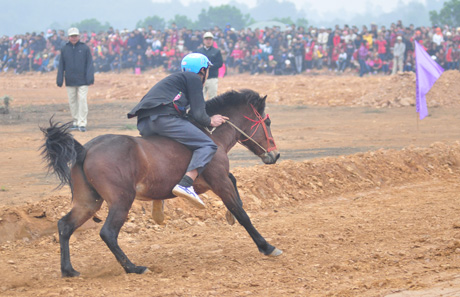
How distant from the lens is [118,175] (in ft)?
21.2

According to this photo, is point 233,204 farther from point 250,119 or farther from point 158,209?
point 250,119

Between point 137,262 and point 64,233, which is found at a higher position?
point 64,233

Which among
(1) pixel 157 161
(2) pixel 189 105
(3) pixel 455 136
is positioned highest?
(2) pixel 189 105

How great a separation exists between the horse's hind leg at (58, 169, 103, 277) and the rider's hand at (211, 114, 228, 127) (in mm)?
1695

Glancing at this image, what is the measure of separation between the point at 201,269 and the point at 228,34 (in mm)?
31461

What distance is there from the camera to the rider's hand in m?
7.46

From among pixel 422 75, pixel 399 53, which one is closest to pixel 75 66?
pixel 422 75

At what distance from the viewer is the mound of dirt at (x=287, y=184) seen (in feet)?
27.3

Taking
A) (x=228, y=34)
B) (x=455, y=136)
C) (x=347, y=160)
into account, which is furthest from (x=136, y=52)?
(x=347, y=160)

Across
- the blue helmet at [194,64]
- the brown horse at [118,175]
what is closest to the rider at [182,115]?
the blue helmet at [194,64]

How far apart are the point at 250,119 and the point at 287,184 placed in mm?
3099

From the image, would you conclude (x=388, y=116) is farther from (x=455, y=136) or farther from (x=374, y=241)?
(x=374, y=241)

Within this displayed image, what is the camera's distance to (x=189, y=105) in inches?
303

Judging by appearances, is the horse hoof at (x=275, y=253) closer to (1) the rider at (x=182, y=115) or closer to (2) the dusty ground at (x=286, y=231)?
(2) the dusty ground at (x=286, y=231)
